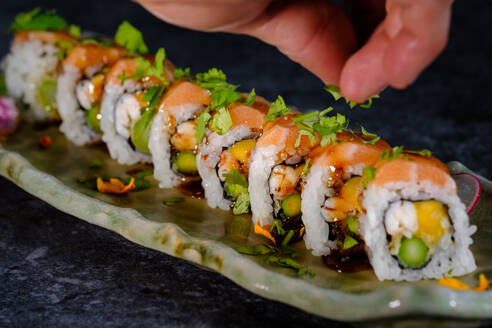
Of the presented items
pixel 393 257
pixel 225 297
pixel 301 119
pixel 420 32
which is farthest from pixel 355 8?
pixel 225 297

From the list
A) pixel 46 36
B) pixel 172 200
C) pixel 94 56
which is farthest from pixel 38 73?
pixel 172 200

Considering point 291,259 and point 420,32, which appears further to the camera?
point 291,259

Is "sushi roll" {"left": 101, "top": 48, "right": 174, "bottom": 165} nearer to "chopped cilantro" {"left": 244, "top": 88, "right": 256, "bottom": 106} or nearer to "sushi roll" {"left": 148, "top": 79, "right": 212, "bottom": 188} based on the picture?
"sushi roll" {"left": 148, "top": 79, "right": 212, "bottom": 188}

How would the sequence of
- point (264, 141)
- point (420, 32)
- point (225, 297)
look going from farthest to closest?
1. point (264, 141)
2. point (225, 297)
3. point (420, 32)

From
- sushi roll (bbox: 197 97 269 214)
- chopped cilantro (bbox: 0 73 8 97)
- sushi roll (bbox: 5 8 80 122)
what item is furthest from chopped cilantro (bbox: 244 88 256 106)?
chopped cilantro (bbox: 0 73 8 97)

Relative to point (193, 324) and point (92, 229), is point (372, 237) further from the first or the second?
point (92, 229)

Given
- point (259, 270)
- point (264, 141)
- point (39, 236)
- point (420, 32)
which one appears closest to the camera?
point (420, 32)

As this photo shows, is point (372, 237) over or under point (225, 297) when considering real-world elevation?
over

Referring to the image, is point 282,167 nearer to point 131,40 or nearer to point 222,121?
point 222,121

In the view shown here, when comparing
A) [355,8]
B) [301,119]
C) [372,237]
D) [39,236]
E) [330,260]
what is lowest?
[39,236]
